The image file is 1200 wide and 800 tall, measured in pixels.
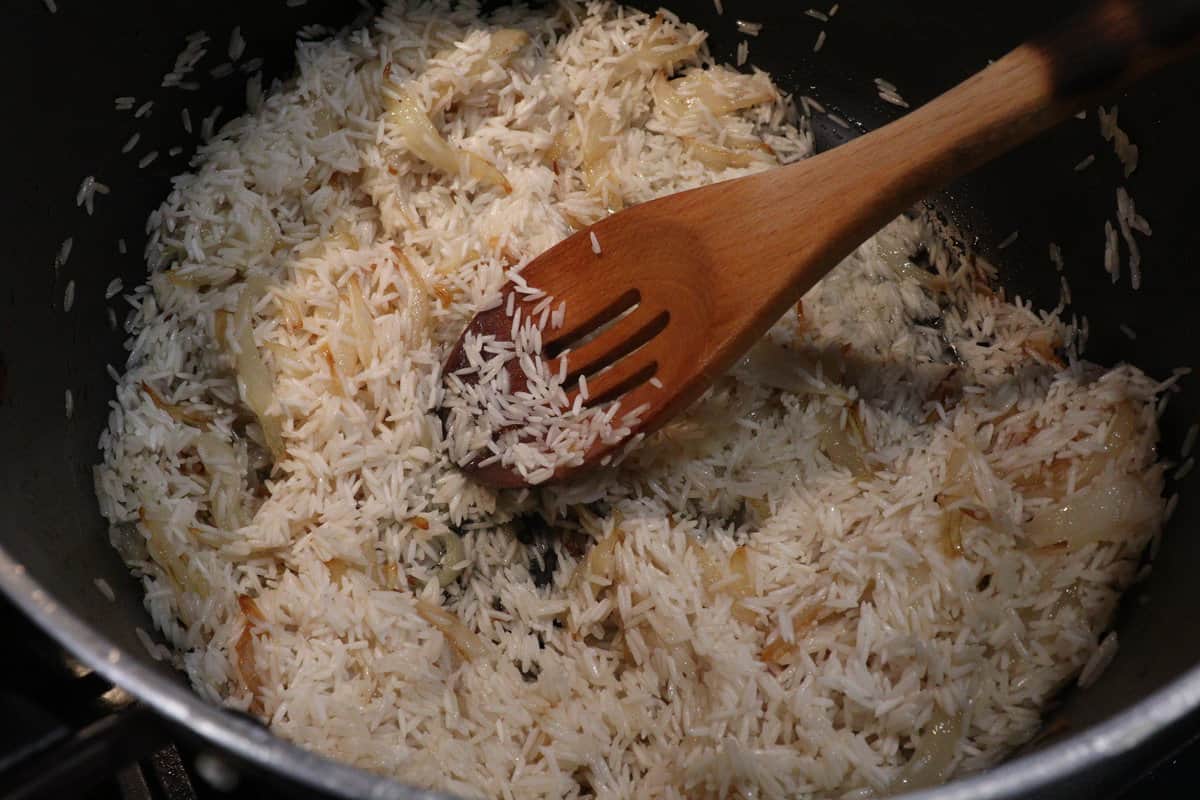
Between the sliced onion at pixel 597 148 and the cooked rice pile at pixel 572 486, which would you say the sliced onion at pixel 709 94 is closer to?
the cooked rice pile at pixel 572 486

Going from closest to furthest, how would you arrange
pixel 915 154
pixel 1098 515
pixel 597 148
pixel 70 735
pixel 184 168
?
pixel 70 735 < pixel 915 154 < pixel 1098 515 < pixel 184 168 < pixel 597 148

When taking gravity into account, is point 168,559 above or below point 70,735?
below

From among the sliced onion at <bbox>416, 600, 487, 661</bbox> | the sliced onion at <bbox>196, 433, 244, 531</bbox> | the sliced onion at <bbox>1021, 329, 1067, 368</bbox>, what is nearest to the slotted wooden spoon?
the sliced onion at <bbox>416, 600, 487, 661</bbox>

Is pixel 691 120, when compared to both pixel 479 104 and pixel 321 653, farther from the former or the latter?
pixel 321 653

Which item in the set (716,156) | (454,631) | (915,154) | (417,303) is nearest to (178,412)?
(417,303)

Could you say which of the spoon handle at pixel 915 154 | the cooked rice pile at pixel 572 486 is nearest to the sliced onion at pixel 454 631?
the cooked rice pile at pixel 572 486

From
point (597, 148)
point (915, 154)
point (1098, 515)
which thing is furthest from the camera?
point (597, 148)

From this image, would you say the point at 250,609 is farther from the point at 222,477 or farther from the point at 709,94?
the point at 709,94
